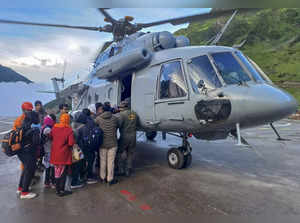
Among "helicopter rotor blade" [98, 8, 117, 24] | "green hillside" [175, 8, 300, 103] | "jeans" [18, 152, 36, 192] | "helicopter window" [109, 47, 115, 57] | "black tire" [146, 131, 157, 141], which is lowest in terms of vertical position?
"jeans" [18, 152, 36, 192]

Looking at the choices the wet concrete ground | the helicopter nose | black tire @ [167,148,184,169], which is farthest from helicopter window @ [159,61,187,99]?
the wet concrete ground

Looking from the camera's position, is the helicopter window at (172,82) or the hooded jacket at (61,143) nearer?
the hooded jacket at (61,143)

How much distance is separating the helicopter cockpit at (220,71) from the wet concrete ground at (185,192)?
61.2 inches

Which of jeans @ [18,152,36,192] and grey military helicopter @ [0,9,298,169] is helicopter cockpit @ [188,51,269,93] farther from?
jeans @ [18,152,36,192]

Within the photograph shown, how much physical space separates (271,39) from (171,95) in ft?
190

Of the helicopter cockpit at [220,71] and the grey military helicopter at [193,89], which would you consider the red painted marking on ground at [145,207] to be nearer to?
the grey military helicopter at [193,89]

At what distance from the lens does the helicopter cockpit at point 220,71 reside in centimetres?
462

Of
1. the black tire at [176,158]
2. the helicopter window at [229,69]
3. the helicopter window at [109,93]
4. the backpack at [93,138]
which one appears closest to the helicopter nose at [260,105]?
the helicopter window at [229,69]

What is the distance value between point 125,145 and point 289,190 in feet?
12.0

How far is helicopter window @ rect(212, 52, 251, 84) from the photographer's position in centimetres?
463

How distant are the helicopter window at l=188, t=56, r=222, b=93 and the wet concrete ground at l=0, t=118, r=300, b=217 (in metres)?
1.61

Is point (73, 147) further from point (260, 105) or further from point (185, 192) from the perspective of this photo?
point (260, 105)

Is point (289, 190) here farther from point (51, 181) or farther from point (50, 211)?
point (51, 181)
